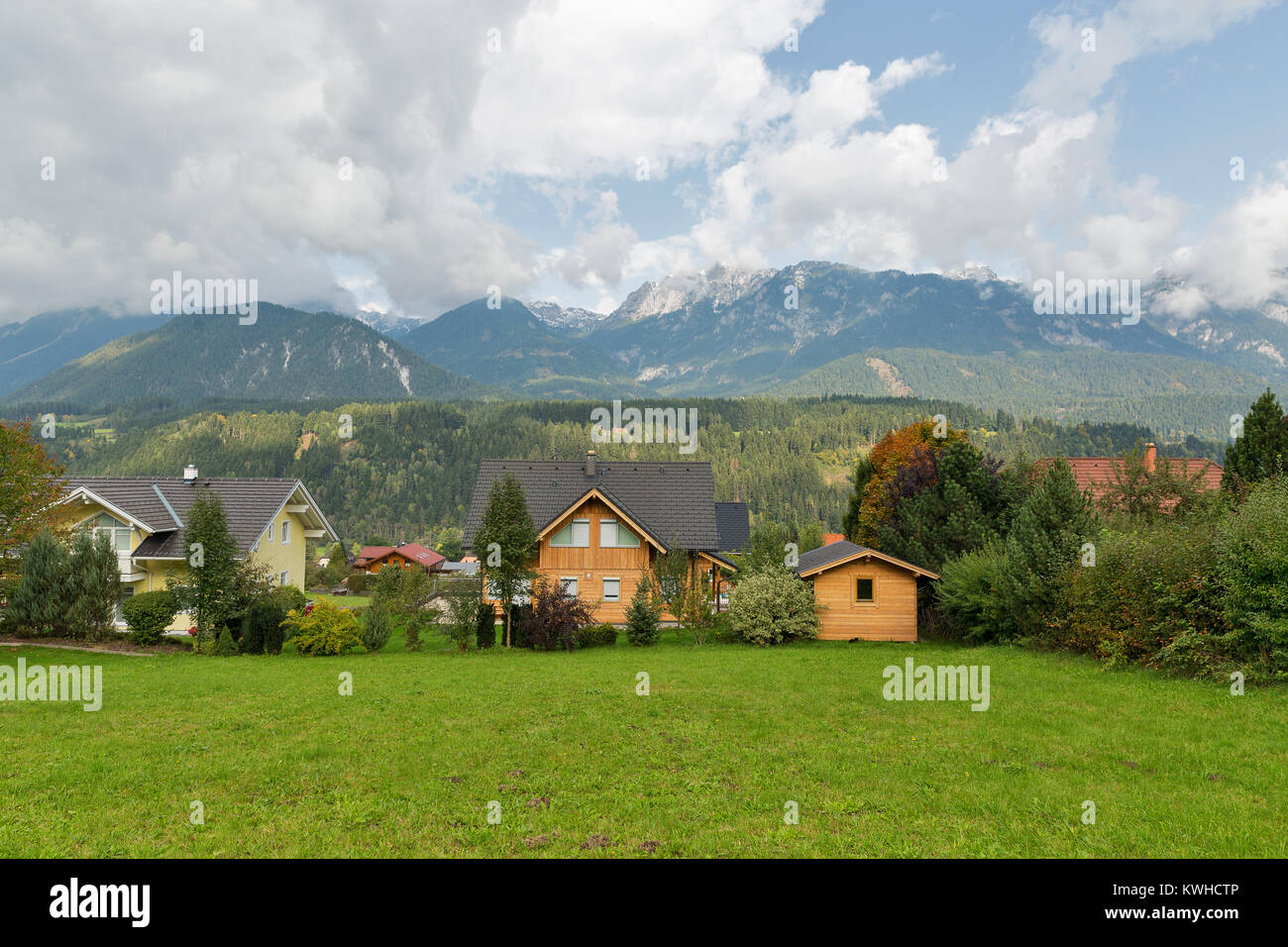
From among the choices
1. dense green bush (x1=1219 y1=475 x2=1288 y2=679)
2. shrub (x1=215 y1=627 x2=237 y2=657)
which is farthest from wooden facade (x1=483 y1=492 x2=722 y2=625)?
dense green bush (x1=1219 y1=475 x2=1288 y2=679)

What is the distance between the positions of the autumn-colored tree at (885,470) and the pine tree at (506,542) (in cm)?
2016

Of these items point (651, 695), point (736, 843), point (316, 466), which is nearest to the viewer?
point (736, 843)

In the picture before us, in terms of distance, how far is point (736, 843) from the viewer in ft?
21.4

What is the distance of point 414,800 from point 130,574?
111ft

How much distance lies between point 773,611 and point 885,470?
18.4 meters

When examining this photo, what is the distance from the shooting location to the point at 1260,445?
26.7 metres

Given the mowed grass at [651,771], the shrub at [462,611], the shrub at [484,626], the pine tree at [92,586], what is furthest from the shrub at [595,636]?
the pine tree at [92,586]

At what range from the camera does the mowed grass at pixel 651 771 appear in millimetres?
6660

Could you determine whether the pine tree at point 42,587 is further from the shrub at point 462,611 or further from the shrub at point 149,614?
the shrub at point 462,611

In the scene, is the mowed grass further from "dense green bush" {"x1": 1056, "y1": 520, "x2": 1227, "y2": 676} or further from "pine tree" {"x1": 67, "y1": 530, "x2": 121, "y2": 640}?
"pine tree" {"x1": 67, "y1": 530, "x2": 121, "y2": 640}

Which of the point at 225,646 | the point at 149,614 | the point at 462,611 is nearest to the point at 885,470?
the point at 462,611

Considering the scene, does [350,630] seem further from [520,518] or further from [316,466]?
[316,466]

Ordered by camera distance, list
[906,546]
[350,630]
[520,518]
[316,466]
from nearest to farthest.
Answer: [350,630]
[520,518]
[906,546]
[316,466]
